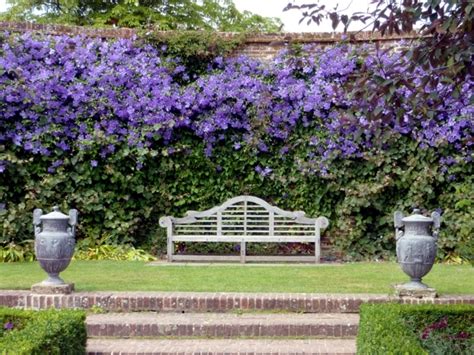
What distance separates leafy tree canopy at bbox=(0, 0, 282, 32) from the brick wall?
6446 mm

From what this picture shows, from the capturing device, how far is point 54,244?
7.59 metres

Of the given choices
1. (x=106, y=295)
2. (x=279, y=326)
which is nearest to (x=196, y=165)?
(x=106, y=295)

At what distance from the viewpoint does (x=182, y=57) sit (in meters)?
12.1

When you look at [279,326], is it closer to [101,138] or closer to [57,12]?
[101,138]

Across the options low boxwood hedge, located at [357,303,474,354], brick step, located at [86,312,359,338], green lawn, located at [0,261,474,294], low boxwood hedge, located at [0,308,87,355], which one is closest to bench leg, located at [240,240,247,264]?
green lawn, located at [0,261,474,294]

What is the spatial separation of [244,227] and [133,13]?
32.8ft

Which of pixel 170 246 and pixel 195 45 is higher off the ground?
pixel 195 45

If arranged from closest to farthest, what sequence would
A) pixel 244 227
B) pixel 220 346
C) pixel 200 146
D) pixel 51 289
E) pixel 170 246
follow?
1. pixel 220 346
2. pixel 51 289
3. pixel 170 246
4. pixel 244 227
5. pixel 200 146

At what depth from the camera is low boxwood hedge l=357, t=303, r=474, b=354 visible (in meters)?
4.80

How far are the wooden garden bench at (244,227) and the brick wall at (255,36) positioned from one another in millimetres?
2646

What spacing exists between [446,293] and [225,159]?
16.0ft

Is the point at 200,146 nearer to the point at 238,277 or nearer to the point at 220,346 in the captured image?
the point at 238,277

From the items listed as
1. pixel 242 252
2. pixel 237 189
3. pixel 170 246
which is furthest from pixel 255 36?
pixel 170 246

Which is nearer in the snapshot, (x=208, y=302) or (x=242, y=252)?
(x=208, y=302)
